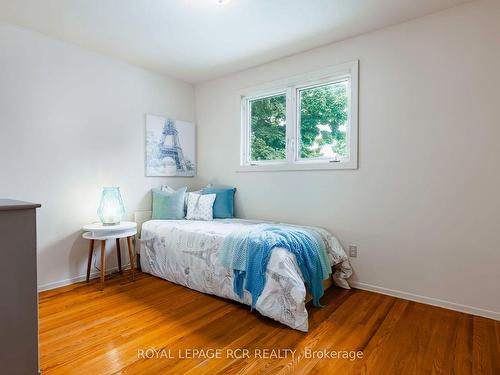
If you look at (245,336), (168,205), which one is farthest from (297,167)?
(245,336)

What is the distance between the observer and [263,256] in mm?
2164

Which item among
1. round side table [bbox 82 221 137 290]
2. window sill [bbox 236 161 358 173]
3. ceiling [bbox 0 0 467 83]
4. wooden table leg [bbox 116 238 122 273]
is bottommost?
wooden table leg [bbox 116 238 122 273]

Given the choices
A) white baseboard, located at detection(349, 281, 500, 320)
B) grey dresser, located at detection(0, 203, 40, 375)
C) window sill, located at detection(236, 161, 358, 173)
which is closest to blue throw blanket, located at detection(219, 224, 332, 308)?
white baseboard, located at detection(349, 281, 500, 320)

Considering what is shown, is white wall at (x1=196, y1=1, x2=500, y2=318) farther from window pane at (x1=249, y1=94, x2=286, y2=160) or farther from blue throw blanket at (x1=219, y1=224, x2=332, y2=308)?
blue throw blanket at (x1=219, y1=224, x2=332, y2=308)

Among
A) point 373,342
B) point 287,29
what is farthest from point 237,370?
point 287,29

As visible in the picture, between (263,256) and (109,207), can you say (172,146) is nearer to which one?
(109,207)

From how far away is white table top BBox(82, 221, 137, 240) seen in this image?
8.76 ft

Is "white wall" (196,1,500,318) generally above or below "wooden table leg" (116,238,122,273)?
above

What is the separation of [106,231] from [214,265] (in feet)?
3.61

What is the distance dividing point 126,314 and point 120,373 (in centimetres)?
74

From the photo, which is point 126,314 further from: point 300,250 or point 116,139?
point 116,139

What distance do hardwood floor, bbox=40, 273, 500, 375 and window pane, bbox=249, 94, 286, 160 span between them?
5.59ft

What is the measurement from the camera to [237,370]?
5.14 ft

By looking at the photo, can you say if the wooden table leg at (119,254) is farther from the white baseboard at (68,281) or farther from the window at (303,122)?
the window at (303,122)
